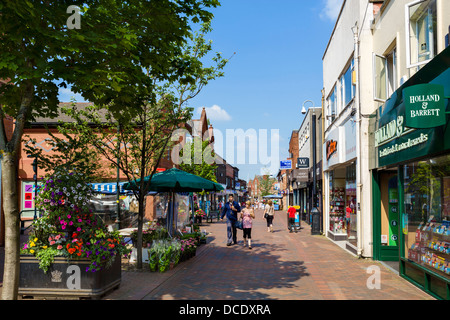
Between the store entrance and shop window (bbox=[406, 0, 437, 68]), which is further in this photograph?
the store entrance

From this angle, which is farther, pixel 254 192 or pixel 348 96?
pixel 254 192

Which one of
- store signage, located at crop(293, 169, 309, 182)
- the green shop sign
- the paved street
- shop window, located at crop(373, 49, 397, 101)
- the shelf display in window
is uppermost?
shop window, located at crop(373, 49, 397, 101)

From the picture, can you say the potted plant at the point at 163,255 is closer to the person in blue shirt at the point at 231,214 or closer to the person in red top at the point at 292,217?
the person in blue shirt at the point at 231,214

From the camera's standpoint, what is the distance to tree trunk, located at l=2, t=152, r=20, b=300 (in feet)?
17.5

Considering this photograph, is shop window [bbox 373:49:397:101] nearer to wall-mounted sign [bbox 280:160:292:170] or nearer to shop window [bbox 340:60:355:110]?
shop window [bbox 340:60:355:110]

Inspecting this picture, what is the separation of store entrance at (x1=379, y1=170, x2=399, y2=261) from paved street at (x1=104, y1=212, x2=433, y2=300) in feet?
1.77

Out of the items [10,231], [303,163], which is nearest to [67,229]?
[10,231]

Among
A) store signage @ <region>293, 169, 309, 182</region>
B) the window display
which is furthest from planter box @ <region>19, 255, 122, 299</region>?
store signage @ <region>293, 169, 309, 182</region>

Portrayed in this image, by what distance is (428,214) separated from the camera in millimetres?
8047

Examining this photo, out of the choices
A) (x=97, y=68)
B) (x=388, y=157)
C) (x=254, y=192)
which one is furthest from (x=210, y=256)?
(x=254, y=192)

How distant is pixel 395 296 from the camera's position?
7582 mm

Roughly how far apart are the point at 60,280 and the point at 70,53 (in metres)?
3.74
